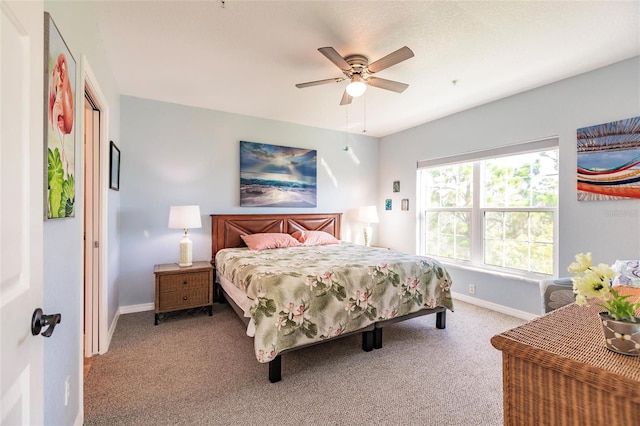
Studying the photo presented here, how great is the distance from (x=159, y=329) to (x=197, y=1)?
116 inches

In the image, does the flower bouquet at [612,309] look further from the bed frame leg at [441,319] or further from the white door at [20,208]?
the bed frame leg at [441,319]

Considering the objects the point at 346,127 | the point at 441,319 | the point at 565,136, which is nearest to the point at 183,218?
the point at 346,127

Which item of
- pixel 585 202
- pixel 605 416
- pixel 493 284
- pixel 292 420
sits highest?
pixel 585 202

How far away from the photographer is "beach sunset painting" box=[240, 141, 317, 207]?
13.8ft

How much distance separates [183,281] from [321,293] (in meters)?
1.76

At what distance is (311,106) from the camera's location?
12.7ft

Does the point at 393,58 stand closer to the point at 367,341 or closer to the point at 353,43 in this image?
the point at 353,43

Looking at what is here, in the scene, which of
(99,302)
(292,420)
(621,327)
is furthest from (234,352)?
(621,327)

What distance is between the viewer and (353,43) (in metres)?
2.43

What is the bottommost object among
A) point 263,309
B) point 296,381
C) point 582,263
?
point 296,381

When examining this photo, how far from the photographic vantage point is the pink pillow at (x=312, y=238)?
13.7 ft

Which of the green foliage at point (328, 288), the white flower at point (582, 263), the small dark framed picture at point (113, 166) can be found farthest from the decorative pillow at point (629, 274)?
the small dark framed picture at point (113, 166)

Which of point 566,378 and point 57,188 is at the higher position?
point 57,188

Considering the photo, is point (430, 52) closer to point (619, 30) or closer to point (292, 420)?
point (619, 30)
